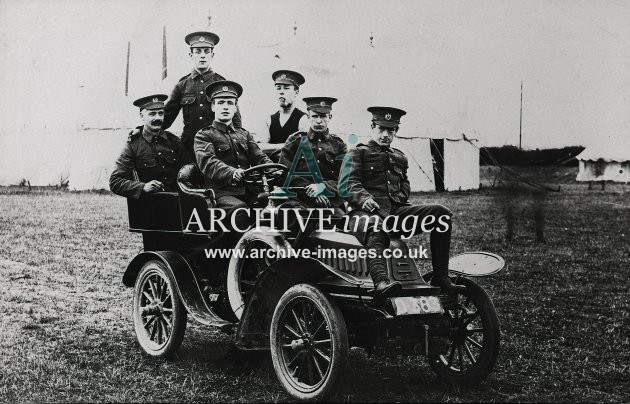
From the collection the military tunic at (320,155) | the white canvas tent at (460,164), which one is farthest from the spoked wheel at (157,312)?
the white canvas tent at (460,164)

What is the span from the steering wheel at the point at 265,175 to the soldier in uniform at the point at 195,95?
117 cm

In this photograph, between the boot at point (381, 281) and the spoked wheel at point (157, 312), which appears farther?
the spoked wheel at point (157, 312)

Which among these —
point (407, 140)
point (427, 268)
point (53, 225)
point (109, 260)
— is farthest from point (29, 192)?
point (407, 140)

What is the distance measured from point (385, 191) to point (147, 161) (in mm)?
2021

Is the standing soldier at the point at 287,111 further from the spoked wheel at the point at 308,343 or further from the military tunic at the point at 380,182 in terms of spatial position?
the spoked wheel at the point at 308,343

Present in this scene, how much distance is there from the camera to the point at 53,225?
945 cm

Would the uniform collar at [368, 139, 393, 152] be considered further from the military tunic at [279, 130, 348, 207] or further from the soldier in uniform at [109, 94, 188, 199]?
the soldier in uniform at [109, 94, 188, 199]

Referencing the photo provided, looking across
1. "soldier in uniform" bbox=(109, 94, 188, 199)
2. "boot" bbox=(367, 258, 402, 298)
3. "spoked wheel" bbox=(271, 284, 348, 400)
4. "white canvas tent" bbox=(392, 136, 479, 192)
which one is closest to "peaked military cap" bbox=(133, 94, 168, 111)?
"soldier in uniform" bbox=(109, 94, 188, 199)

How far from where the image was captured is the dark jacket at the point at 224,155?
15.9ft

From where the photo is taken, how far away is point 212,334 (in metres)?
5.77

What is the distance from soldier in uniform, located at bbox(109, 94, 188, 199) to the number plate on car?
2303 mm

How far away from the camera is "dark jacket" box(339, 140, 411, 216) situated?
14.6 feet

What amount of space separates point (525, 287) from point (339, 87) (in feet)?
19.2

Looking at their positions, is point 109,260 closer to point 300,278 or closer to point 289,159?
point 289,159
